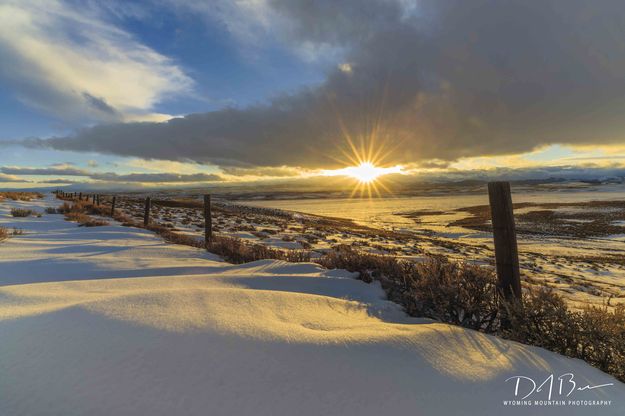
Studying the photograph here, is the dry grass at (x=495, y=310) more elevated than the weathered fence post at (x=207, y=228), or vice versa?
the weathered fence post at (x=207, y=228)

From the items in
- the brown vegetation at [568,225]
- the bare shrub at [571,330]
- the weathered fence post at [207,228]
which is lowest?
the brown vegetation at [568,225]

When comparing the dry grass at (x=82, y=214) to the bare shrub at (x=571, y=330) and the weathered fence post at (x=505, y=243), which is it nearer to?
the weathered fence post at (x=505, y=243)

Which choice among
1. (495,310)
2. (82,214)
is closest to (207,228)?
(495,310)

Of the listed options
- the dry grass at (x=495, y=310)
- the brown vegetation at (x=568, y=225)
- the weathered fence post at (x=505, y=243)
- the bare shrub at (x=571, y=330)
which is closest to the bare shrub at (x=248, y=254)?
the dry grass at (x=495, y=310)

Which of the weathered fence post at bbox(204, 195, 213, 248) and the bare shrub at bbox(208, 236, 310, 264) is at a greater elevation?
the weathered fence post at bbox(204, 195, 213, 248)

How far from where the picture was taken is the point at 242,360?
6.84 feet

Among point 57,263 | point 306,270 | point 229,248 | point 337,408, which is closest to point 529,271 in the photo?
point 306,270

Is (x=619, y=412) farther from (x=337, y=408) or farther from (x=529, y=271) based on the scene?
(x=529, y=271)

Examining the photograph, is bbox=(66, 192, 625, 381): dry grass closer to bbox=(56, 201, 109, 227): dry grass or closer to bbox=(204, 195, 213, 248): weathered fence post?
bbox=(204, 195, 213, 248): weathered fence post

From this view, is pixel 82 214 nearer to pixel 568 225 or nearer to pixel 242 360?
pixel 242 360

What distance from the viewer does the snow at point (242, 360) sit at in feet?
5.74

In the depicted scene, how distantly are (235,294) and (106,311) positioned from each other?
123 centimetres

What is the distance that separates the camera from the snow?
68.9 inches

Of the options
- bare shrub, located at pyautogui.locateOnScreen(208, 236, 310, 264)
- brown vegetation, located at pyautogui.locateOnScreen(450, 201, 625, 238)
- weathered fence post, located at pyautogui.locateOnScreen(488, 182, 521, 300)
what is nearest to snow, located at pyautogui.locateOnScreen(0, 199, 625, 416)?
weathered fence post, located at pyautogui.locateOnScreen(488, 182, 521, 300)
